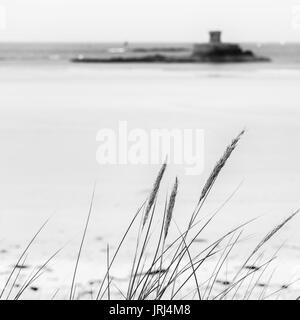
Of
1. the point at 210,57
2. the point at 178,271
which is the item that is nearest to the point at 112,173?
the point at 178,271

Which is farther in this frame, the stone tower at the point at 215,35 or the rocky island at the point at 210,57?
the rocky island at the point at 210,57

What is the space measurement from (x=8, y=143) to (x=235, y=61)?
37082mm

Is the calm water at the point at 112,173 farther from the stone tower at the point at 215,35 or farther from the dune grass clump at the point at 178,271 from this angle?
the stone tower at the point at 215,35

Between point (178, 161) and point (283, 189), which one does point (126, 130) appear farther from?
point (283, 189)

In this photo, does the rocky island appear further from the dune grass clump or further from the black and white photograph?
the dune grass clump

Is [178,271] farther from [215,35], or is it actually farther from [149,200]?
[215,35]

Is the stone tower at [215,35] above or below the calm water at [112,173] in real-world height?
above

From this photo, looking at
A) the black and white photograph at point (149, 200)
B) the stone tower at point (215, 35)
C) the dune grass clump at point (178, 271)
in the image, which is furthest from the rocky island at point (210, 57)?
the dune grass clump at point (178, 271)

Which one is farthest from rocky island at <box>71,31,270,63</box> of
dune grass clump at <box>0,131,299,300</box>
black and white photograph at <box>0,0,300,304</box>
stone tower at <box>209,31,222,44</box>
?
dune grass clump at <box>0,131,299,300</box>

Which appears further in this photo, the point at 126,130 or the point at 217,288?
the point at 126,130

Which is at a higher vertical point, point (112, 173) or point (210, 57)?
point (112, 173)
